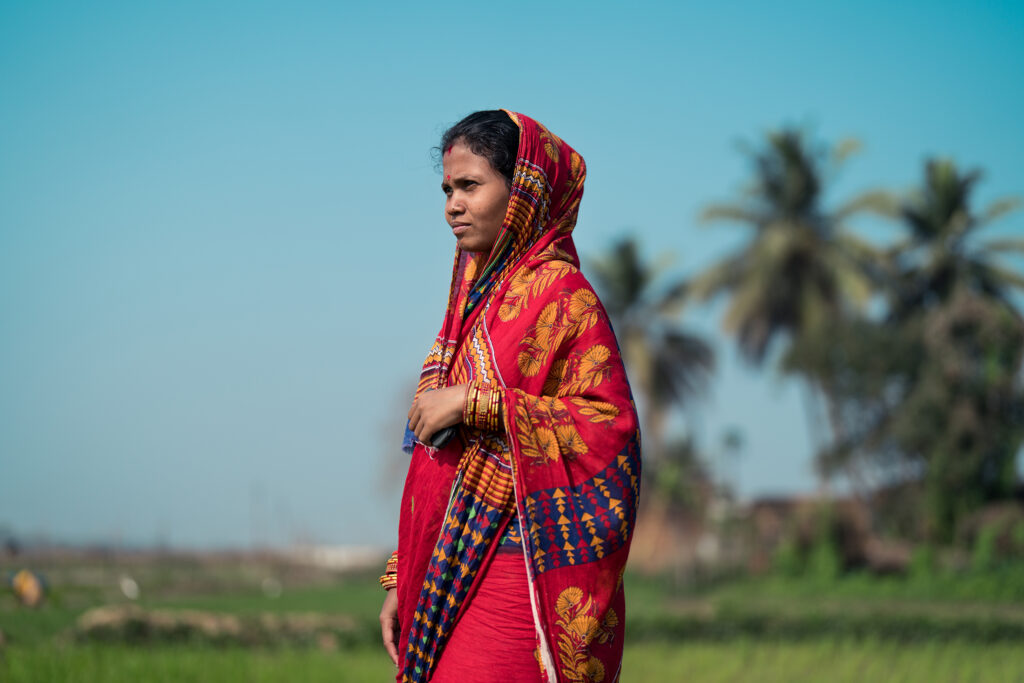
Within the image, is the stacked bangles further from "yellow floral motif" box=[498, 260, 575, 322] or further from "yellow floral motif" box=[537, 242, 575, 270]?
"yellow floral motif" box=[537, 242, 575, 270]

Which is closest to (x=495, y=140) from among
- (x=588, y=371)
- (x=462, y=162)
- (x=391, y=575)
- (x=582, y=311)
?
(x=462, y=162)

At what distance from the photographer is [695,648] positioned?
35.2ft

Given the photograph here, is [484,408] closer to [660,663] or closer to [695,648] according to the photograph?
[660,663]

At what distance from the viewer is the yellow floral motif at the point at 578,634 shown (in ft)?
6.20

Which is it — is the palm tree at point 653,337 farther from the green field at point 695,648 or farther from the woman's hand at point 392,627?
the woman's hand at point 392,627

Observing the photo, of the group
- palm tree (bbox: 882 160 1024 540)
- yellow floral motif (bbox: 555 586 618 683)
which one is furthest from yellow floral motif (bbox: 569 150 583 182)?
palm tree (bbox: 882 160 1024 540)

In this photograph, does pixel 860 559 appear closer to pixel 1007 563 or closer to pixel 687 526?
pixel 1007 563

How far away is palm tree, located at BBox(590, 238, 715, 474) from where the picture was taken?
103ft

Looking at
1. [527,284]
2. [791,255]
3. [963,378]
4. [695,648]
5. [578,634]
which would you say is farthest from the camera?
[791,255]

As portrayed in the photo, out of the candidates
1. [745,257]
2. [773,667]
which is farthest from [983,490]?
[773,667]

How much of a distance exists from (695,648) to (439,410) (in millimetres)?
9480

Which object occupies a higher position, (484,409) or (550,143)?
(550,143)

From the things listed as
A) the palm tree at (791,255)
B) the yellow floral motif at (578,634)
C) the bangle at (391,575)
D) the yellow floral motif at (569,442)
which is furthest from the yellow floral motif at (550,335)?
the palm tree at (791,255)

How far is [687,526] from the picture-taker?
26188 millimetres
